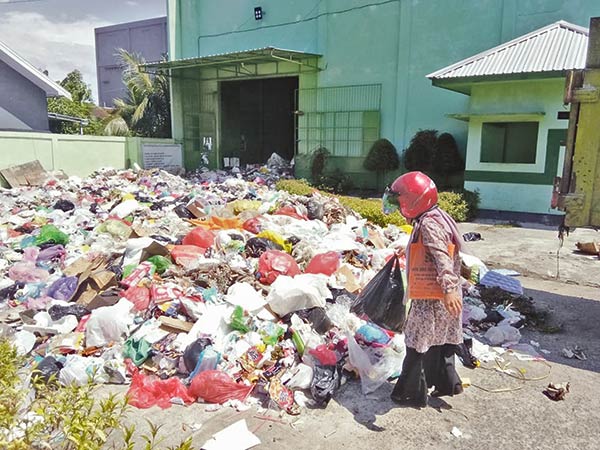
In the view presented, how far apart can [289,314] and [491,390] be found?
1.60 m

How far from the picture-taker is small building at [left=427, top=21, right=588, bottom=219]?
915 centimetres

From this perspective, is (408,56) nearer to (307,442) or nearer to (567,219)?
(567,219)

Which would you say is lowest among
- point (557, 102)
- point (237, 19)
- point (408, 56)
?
point (557, 102)

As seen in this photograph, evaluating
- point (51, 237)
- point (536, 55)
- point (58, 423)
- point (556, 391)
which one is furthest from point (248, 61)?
point (58, 423)

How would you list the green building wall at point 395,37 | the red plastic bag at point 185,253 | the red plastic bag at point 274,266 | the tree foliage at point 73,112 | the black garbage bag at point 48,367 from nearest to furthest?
the black garbage bag at point 48,367 < the red plastic bag at point 274,266 < the red plastic bag at point 185,253 < the green building wall at point 395,37 < the tree foliage at point 73,112

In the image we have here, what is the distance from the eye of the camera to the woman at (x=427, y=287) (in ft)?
8.77

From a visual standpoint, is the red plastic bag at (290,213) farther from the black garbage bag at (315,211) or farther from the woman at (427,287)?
the woman at (427,287)

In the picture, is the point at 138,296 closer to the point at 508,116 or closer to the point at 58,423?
the point at 58,423

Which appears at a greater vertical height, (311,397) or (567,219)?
(567,219)

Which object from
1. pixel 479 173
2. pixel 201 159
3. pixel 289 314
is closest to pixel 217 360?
pixel 289 314

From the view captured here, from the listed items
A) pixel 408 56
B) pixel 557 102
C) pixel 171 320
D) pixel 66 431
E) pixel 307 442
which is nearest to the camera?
pixel 66 431

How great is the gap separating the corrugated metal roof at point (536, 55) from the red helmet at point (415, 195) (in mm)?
7441

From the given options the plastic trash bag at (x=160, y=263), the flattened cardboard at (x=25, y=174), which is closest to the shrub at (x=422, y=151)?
the plastic trash bag at (x=160, y=263)

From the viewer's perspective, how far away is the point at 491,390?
3.12 meters
